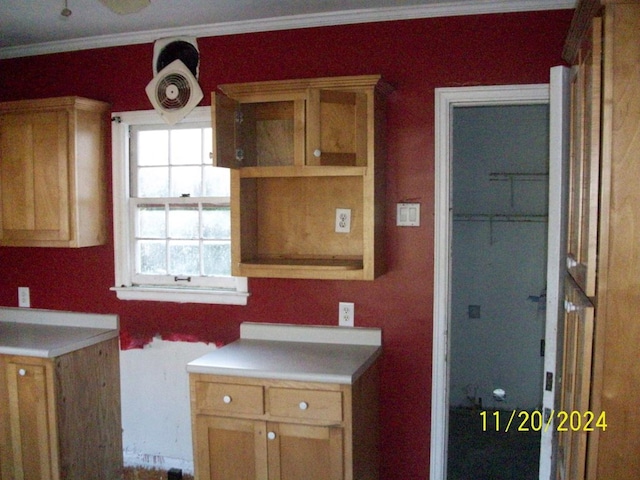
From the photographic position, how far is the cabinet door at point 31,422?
2.70 metres

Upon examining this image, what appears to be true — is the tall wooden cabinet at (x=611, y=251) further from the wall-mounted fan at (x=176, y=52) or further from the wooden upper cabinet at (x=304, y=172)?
the wall-mounted fan at (x=176, y=52)

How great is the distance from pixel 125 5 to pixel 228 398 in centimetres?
179

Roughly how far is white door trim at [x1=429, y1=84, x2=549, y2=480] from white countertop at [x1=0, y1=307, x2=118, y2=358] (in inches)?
71.3

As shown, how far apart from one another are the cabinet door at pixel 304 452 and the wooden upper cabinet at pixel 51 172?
1.55 metres

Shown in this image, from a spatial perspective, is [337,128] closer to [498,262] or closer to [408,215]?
[408,215]

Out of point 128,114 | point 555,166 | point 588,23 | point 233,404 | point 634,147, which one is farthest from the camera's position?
point 128,114

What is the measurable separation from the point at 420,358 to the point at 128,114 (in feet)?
6.78

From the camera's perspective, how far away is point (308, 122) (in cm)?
246

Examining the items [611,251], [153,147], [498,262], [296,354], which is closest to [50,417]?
[296,354]

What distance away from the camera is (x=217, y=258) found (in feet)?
9.95

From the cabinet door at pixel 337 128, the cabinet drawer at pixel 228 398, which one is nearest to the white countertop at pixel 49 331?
the cabinet drawer at pixel 228 398

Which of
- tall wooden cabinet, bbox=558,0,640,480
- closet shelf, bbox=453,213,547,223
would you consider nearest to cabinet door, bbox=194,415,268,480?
tall wooden cabinet, bbox=558,0,640,480

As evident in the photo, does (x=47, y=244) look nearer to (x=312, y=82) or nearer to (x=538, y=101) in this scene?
(x=312, y=82)

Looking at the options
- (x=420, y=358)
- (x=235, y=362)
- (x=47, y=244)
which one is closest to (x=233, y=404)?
(x=235, y=362)
